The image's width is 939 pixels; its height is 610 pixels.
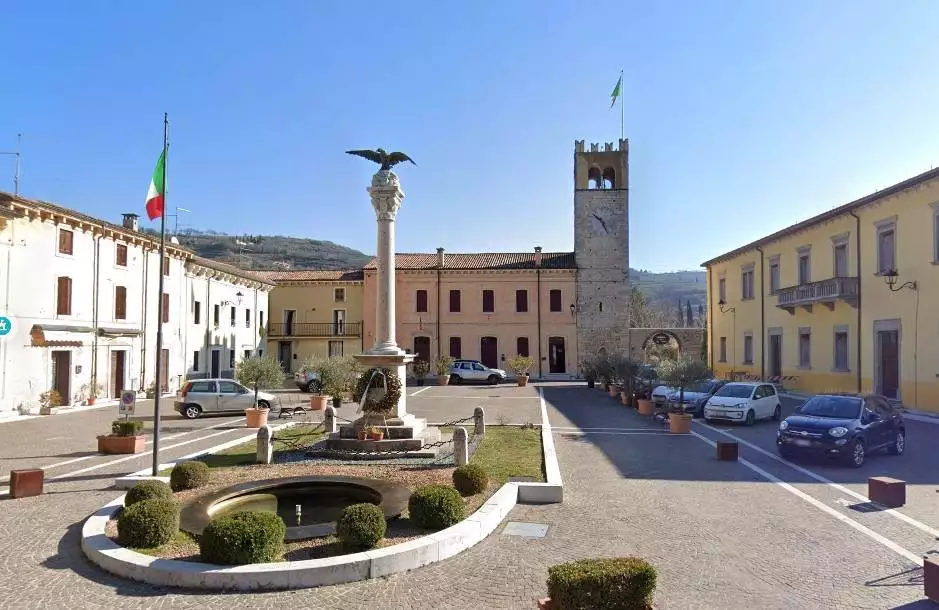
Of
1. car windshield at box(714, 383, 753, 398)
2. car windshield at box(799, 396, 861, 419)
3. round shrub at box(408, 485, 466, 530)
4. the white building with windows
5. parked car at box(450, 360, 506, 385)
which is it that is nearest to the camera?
round shrub at box(408, 485, 466, 530)

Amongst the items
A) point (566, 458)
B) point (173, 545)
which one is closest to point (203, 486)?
point (173, 545)

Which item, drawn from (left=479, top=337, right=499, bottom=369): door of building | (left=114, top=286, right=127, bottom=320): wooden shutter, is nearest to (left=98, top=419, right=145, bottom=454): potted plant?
(left=114, top=286, right=127, bottom=320): wooden shutter

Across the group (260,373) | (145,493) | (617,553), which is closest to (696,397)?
(260,373)

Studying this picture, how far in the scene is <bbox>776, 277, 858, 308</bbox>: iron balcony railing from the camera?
2348 centimetres

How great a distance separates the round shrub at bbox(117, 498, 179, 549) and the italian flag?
5844 millimetres

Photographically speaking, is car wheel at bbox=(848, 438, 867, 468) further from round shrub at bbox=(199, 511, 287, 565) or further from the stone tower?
the stone tower

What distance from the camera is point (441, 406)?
2353cm

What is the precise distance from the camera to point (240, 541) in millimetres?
6070

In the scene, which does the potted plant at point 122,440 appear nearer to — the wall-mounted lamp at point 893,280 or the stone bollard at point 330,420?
the stone bollard at point 330,420

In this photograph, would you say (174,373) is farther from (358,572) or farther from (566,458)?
(358,572)

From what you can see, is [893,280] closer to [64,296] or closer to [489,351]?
[489,351]

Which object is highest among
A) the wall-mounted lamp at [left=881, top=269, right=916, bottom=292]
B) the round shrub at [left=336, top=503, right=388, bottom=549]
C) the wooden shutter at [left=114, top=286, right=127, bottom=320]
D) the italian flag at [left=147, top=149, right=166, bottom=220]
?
the italian flag at [left=147, top=149, right=166, bottom=220]

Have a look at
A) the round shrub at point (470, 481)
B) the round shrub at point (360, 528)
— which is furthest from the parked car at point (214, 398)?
the round shrub at point (360, 528)

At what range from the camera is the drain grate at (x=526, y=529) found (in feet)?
25.2
